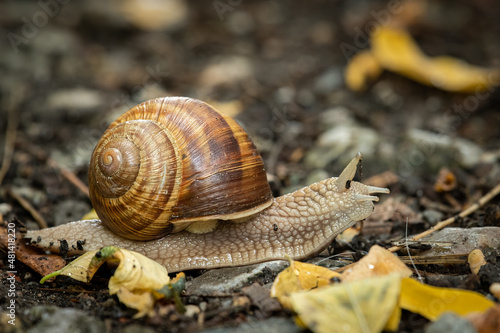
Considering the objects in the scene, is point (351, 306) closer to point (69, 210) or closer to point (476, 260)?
point (476, 260)

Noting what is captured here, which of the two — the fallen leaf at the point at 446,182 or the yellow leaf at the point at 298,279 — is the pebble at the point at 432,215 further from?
the yellow leaf at the point at 298,279

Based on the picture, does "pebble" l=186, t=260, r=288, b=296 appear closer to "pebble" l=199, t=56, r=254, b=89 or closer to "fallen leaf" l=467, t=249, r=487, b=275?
"fallen leaf" l=467, t=249, r=487, b=275

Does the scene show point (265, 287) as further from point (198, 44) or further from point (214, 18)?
point (214, 18)

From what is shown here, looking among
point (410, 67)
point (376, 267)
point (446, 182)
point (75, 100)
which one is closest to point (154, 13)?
point (75, 100)

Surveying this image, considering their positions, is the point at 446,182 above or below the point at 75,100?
below

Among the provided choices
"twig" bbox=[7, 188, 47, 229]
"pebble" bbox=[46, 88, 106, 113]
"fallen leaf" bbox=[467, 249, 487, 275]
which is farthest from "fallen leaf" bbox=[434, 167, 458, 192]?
"pebble" bbox=[46, 88, 106, 113]

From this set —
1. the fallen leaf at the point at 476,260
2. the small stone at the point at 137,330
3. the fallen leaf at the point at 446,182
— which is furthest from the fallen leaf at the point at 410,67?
the small stone at the point at 137,330
